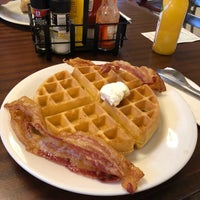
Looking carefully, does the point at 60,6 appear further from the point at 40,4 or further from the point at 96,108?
the point at 96,108

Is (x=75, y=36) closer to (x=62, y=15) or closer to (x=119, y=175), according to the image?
(x=62, y=15)

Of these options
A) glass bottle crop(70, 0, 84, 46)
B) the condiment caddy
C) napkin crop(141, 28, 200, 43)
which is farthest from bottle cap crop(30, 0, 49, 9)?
napkin crop(141, 28, 200, 43)

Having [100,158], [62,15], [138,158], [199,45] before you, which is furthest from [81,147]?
[199,45]

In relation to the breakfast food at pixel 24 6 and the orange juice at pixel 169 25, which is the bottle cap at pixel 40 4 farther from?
the orange juice at pixel 169 25

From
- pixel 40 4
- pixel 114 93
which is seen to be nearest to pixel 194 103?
pixel 114 93

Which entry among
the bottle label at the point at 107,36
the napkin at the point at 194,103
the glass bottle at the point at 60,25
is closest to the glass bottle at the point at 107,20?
the bottle label at the point at 107,36

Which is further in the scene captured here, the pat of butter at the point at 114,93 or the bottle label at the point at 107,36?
the bottle label at the point at 107,36
